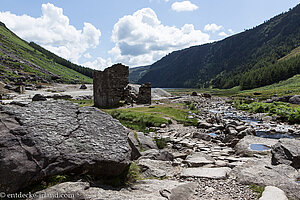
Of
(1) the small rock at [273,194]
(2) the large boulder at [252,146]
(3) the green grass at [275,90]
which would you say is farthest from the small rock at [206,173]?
(3) the green grass at [275,90]

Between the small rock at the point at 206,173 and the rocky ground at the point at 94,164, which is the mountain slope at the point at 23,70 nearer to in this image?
the rocky ground at the point at 94,164

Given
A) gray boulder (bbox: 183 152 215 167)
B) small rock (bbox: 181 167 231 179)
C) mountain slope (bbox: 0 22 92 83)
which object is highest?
mountain slope (bbox: 0 22 92 83)

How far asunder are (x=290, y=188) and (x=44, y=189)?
24.8 feet

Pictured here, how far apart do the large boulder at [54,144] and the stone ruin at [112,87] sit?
28.6 m

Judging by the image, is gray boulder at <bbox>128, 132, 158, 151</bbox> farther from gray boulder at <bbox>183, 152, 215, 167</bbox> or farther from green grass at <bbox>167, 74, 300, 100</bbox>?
green grass at <bbox>167, 74, 300, 100</bbox>

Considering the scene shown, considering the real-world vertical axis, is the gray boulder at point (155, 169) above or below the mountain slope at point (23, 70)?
below

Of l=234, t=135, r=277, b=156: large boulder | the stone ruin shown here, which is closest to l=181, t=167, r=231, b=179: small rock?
l=234, t=135, r=277, b=156: large boulder

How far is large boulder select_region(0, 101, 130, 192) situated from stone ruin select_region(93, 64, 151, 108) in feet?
94.0

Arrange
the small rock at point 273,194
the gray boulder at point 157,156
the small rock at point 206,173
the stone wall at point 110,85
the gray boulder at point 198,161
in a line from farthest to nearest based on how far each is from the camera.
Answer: the stone wall at point 110,85, the gray boulder at point 157,156, the gray boulder at point 198,161, the small rock at point 206,173, the small rock at point 273,194

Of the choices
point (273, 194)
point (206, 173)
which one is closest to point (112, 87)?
point (206, 173)

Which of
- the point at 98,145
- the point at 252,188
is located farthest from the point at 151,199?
the point at 252,188

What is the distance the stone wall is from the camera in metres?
35.3

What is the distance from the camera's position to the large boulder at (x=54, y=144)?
15.9 feet

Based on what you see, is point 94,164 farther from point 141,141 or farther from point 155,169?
point 141,141
